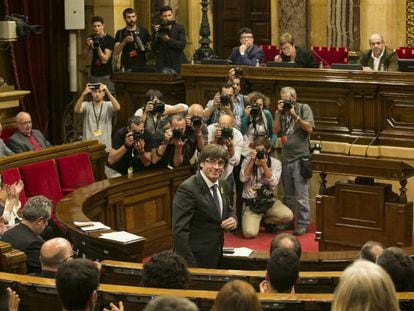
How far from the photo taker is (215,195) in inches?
297

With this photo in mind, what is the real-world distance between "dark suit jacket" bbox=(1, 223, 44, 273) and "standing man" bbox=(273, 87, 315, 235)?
14.3ft

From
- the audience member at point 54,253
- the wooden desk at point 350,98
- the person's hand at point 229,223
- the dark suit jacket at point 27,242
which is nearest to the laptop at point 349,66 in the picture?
the wooden desk at point 350,98

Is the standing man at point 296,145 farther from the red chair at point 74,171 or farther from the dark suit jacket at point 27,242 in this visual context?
the dark suit jacket at point 27,242

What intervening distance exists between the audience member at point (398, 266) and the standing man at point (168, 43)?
8.18 m

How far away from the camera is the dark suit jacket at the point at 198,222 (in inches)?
288

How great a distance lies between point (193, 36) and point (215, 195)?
870cm

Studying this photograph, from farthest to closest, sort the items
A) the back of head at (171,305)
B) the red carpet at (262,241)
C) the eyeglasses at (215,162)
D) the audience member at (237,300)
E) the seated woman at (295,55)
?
the seated woman at (295,55) < the red carpet at (262,241) < the eyeglasses at (215,162) < the audience member at (237,300) < the back of head at (171,305)

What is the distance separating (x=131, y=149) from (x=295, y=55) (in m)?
2.80

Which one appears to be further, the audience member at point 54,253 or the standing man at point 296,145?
the standing man at point 296,145

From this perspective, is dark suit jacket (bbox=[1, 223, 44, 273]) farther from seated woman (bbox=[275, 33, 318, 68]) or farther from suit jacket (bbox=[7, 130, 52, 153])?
seated woman (bbox=[275, 33, 318, 68])

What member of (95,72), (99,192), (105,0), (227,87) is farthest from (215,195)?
(105,0)

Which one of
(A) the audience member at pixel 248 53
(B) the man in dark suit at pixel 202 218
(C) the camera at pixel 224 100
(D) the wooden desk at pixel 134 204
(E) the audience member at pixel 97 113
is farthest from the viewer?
(A) the audience member at pixel 248 53

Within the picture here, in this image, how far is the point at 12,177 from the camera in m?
9.89

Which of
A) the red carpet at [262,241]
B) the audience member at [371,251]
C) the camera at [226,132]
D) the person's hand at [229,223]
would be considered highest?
the camera at [226,132]
